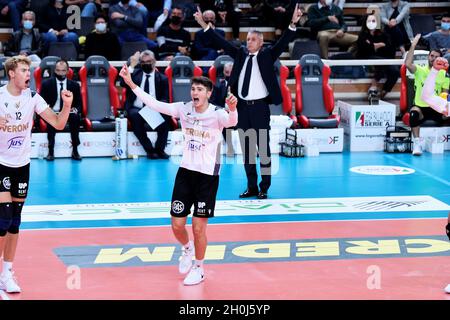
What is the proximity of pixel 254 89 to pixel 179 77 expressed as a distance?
16.4ft

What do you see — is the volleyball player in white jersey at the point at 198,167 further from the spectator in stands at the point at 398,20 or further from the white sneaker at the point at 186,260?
the spectator in stands at the point at 398,20

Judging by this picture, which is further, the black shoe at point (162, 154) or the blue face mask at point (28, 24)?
the blue face mask at point (28, 24)

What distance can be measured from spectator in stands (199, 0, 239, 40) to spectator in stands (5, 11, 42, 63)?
4.01 meters

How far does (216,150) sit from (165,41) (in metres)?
10.8

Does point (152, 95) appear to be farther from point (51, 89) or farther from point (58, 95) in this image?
point (51, 89)

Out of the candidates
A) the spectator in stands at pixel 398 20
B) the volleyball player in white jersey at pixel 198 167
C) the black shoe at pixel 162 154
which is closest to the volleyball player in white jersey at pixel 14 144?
the volleyball player in white jersey at pixel 198 167

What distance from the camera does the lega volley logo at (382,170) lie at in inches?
599

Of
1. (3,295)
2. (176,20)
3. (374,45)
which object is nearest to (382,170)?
(374,45)

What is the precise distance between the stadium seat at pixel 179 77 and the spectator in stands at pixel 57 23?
8.55 ft

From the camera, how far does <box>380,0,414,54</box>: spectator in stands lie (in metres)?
20.4

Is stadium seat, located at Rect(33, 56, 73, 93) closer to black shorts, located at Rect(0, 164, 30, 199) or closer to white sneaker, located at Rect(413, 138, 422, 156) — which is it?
white sneaker, located at Rect(413, 138, 422, 156)

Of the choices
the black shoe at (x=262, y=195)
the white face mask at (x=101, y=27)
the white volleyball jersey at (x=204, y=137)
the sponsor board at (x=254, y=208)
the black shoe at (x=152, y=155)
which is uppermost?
the white face mask at (x=101, y=27)

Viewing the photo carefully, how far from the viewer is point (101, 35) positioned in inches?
735

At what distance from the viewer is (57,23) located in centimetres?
1936
